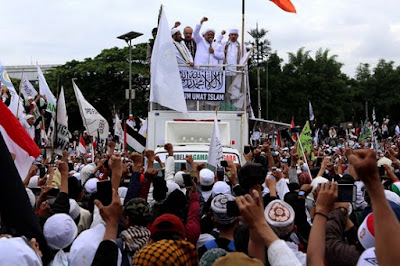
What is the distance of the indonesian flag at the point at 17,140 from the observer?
5383mm

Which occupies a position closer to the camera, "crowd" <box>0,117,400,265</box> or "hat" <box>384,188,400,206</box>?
"crowd" <box>0,117,400,265</box>

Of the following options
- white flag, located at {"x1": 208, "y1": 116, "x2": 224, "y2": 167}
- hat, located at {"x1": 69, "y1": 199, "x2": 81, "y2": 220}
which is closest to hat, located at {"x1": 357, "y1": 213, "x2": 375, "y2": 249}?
hat, located at {"x1": 69, "y1": 199, "x2": 81, "y2": 220}

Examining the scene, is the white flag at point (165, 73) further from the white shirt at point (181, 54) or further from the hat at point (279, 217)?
the hat at point (279, 217)

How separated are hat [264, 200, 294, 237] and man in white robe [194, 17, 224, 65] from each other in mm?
11246

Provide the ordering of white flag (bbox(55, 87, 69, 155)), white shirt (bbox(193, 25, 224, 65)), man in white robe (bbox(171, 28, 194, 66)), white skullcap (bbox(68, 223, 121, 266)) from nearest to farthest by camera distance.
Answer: white skullcap (bbox(68, 223, 121, 266)), white flag (bbox(55, 87, 69, 155)), man in white robe (bbox(171, 28, 194, 66)), white shirt (bbox(193, 25, 224, 65))

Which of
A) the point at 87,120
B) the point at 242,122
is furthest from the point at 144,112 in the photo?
the point at 242,122

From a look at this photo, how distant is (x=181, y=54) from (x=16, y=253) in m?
11.8

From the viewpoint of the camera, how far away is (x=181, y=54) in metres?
14.4

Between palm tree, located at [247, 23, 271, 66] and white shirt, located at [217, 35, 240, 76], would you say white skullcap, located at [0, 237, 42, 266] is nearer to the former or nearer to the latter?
white shirt, located at [217, 35, 240, 76]

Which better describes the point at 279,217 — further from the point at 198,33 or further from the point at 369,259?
the point at 198,33

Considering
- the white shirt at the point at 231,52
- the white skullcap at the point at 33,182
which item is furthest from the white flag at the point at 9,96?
the white shirt at the point at 231,52

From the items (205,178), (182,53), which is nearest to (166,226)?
(205,178)

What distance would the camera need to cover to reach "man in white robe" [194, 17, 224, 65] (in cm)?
1451

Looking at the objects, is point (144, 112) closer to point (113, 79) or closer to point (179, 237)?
point (113, 79)
